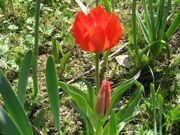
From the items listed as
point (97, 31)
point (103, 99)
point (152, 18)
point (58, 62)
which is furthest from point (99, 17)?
point (58, 62)

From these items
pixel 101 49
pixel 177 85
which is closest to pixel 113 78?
pixel 177 85

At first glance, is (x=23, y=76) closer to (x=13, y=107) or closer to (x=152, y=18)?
(x=13, y=107)

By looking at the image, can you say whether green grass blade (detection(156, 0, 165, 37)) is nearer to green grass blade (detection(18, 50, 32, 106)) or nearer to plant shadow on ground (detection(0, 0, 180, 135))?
plant shadow on ground (detection(0, 0, 180, 135))

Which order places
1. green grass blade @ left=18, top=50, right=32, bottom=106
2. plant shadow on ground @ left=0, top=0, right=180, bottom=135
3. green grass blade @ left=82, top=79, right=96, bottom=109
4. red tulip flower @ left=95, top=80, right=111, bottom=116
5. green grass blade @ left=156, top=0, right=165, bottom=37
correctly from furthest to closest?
green grass blade @ left=156, top=0, right=165, bottom=37 → plant shadow on ground @ left=0, top=0, right=180, bottom=135 → green grass blade @ left=82, top=79, right=96, bottom=109 → green grass blade @ left=18, top=50, right=32, bottom=106 → red tulip flower @ left=95, top=80, right=111, bottom=116

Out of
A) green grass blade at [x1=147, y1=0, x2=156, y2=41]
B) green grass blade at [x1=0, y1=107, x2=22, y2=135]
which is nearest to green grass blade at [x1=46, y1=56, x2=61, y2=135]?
green grass blade at [x1=0, y1=107, x2=22, y2=135]

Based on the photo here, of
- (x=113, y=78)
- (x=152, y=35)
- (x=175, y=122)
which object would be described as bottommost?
(x=175, y=122)

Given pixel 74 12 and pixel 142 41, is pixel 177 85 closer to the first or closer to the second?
pixel 142 41
